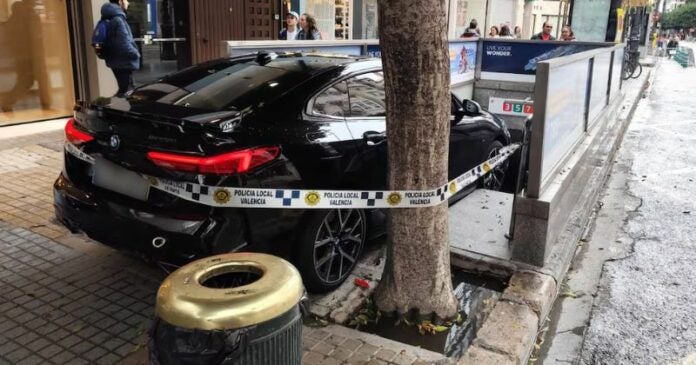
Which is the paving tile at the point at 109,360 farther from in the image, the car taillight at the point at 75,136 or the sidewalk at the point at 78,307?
the car taillight at the point at 75,136

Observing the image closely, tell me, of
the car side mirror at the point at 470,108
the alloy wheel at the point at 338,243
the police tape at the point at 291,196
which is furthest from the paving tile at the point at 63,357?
the car side mirror at the point at 470,108

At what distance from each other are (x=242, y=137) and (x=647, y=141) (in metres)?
9.53

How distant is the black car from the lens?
3305 millimetres

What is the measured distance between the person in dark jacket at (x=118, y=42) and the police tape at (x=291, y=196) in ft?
13.2

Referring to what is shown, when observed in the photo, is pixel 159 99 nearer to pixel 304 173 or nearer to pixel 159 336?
pixel 304 173

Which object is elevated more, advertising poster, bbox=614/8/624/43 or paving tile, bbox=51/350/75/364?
advertising poster, bbox=614/8/624/43

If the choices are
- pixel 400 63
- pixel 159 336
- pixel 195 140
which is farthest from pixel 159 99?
pixel 159 336

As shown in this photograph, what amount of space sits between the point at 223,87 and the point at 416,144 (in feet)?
4.69

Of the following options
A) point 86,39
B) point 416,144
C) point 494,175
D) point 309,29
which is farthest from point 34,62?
point 416,144

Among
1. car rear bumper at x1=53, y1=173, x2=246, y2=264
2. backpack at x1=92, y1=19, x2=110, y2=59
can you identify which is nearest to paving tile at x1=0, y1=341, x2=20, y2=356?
car rear bumper at x1=53, y1=173, x2=246, y2=264

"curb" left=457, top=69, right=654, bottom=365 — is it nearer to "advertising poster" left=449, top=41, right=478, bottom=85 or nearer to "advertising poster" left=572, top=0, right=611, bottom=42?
"advertising poster" left=449, top=41, right=478, bottom=85

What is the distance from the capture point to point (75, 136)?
3854mm

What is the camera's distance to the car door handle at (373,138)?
416 centimetres

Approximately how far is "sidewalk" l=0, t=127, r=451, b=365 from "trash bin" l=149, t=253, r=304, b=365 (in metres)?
1.11
